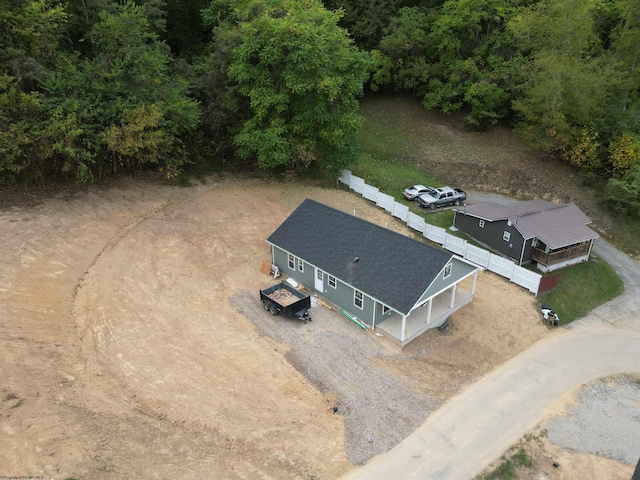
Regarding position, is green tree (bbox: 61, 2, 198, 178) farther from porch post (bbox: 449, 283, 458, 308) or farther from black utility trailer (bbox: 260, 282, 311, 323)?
porch post (bbox: 449, 283, 458, 308)

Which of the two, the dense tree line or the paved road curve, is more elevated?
the dense tree line

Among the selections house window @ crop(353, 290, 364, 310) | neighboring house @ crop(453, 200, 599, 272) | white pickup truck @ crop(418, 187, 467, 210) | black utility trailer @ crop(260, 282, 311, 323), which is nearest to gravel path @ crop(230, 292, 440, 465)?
Answer: black utility trailer @ crop(260, 282, 311, 323)

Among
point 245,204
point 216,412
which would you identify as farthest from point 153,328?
point 245,204

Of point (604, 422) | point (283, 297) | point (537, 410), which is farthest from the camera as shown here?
point (283, 297)

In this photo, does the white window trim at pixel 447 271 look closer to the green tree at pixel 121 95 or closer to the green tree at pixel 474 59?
the green tree at pixel 121 95

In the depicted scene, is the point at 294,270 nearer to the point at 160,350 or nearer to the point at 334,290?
the point at 334,290

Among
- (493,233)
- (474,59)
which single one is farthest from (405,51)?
(493,233)

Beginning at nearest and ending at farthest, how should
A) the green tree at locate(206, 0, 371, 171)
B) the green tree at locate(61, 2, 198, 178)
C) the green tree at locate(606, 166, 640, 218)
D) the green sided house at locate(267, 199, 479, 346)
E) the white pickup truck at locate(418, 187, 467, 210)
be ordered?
the green sided house at locate(267, 199, 479, 346), the green tree at locate(61, 2, 198, 178), the green tree at locate(206, 0, 371, 171), the green tree at locate(606, 166, 640, 218), the white pickup truck at locate(418, 187, 467, 210)
